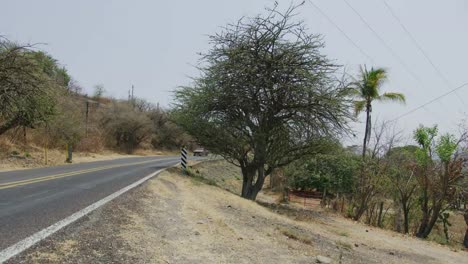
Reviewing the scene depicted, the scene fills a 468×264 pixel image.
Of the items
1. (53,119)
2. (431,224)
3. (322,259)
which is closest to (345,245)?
(322,259)

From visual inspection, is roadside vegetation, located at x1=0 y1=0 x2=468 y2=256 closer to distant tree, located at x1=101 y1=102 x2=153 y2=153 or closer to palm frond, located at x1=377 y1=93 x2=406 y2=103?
palm frond, located at x1=377 y1=93 x2=406 y2=103

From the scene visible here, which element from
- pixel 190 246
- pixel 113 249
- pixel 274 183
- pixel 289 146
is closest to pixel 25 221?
pixel 113 249

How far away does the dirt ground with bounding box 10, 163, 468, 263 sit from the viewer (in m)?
5.63

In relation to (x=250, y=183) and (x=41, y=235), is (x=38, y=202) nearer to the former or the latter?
(x=41, y=235)

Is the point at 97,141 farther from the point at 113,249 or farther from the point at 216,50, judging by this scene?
the point at 113,249

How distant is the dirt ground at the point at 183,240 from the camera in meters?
5.63

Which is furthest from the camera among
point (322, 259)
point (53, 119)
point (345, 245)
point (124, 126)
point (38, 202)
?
point (124, 126)

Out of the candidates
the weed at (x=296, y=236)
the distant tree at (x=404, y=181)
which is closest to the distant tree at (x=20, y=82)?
the weed at (x=296, y=236)

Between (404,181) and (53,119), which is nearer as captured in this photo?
(404,181)

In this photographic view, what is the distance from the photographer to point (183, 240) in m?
7.02

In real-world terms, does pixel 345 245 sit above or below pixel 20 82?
below

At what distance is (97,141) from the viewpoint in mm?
48000

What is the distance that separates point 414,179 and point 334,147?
5548 mm


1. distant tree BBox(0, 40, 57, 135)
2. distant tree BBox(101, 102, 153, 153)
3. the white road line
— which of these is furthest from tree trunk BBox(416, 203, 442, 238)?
distant tree BBox(101, 102, 153, 153)
